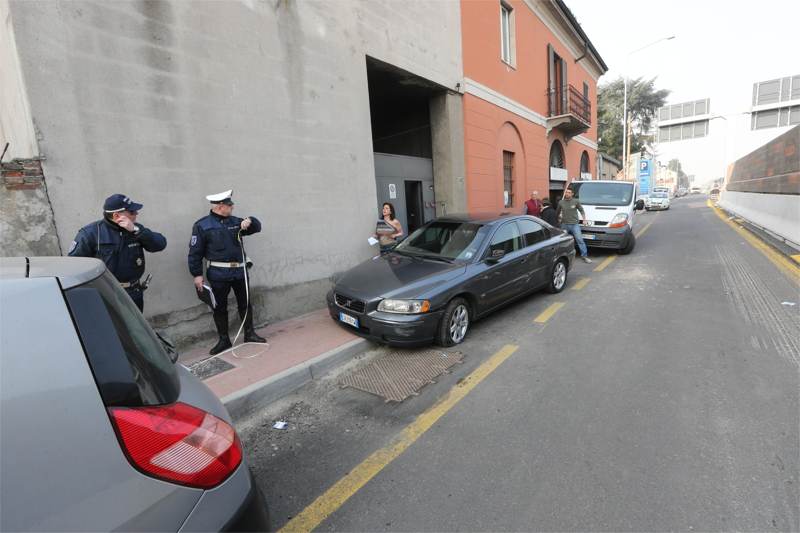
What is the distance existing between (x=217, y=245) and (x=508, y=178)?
1095 centimetres

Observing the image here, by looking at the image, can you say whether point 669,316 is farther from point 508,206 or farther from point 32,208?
point 508,206

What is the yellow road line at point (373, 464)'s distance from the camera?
223 centimetres

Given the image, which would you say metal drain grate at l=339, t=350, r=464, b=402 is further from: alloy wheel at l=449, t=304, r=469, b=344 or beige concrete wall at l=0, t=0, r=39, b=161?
beige concrete wall at l=0, t=0, r=39, b=161

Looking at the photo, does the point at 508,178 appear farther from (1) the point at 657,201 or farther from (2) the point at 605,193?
(1) the point at 657,201

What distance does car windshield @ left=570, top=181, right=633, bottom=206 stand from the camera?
10289 millimetres

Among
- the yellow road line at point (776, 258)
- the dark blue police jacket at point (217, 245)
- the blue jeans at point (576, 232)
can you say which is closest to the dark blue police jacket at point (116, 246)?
the dark blue police jacket at point (217, 245)

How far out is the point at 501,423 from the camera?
119 inches

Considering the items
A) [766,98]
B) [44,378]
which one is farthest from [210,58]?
[766,98]

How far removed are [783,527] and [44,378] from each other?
3258mm

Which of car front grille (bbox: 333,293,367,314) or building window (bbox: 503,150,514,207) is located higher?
building window (bbox: 503,150,514,207)

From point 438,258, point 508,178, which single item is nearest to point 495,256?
point 438,258

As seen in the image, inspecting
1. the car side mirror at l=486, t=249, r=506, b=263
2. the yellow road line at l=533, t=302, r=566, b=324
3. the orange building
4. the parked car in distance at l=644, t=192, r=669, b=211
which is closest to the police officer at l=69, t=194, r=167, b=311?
the car side mirror at l=486, t=249, r=506, b=263

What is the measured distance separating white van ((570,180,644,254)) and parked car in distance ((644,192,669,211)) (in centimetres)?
2129

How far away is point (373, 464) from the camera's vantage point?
8.68 feet
